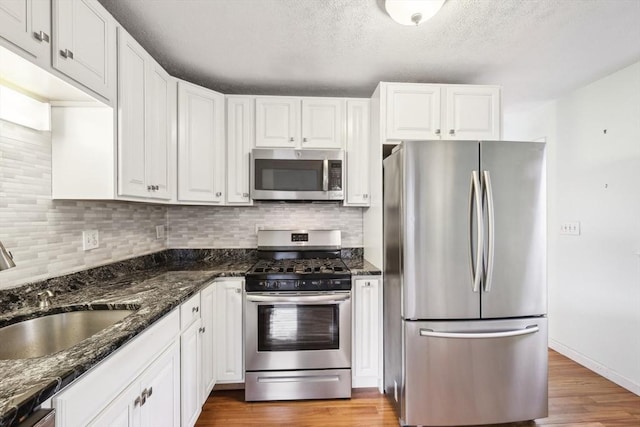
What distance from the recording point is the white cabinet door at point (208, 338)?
1820 millimetres

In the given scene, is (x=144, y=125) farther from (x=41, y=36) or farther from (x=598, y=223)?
(x=598, y=223)

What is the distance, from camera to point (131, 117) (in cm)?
155

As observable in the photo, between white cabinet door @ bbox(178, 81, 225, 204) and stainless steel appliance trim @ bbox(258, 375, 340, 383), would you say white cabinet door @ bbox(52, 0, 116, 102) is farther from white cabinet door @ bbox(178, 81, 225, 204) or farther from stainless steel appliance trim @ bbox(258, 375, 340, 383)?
stainless steel appliance trim @ bbox(258, 375, 340, 383)

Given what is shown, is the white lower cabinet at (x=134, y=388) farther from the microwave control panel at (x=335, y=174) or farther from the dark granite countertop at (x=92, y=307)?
the microwave control panel at (x=335, y=174)

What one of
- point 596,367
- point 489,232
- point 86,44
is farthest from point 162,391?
point 596,367

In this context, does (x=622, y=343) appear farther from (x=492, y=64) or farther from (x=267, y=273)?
(x=267, y=273)

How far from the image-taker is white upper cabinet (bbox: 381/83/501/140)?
2.10 metres

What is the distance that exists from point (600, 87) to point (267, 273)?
10.2ft

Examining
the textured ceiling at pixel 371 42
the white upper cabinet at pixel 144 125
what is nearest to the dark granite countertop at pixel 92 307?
the white upper cabinet at pixel 144 125

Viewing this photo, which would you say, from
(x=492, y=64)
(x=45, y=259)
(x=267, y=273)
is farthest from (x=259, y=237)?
(x=492, y=64)

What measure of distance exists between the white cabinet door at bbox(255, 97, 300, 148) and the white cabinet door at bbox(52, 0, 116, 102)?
1.05m

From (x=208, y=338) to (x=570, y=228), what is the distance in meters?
3.23

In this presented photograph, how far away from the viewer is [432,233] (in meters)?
1.66

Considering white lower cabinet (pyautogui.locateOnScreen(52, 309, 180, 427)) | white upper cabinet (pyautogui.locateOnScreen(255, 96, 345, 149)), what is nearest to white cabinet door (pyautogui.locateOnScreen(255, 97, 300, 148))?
white upper cabinet (pyautogui.locateOnScreen(255, 96, 345, 149))
